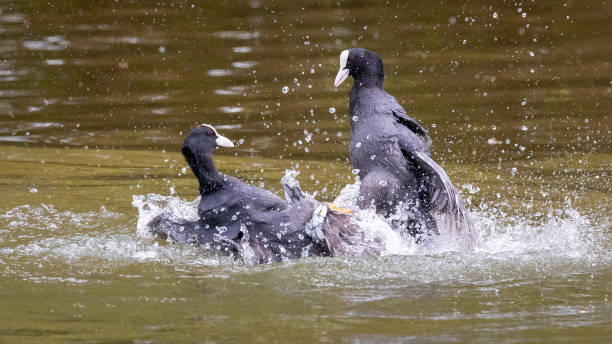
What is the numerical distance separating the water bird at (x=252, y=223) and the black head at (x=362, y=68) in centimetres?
94

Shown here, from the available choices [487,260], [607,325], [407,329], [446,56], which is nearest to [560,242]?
[487,260]

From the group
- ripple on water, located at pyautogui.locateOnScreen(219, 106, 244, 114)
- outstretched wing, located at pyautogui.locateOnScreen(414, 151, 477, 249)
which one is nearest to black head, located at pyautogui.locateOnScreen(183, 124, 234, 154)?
outstretched wing, located at pyautogui.locateOnScreen(414, 151, 477, 249)

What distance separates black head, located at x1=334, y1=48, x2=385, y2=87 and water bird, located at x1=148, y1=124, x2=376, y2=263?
0.94 metres

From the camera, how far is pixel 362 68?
6.26 m

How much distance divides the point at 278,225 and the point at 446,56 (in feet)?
20.3

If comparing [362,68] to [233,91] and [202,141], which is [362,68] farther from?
[233,91]

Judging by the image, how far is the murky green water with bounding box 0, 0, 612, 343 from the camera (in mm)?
4547

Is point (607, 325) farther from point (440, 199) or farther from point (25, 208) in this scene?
point (25, 208)

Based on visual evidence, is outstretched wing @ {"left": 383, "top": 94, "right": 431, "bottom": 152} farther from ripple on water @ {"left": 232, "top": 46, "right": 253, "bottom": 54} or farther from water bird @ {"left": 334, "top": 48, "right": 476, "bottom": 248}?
ripple on water @ {"left": 232, "top": 46, "right": 253, "bottom": 54}

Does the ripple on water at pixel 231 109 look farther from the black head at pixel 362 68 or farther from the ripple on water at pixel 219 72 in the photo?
the black head at pixel 362 68

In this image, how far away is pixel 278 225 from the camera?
547 centimetres

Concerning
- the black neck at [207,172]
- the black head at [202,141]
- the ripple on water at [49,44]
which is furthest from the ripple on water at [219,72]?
the black neck at [207,172]

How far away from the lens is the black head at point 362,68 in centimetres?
624

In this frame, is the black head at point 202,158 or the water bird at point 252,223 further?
the black head at point 202,158
